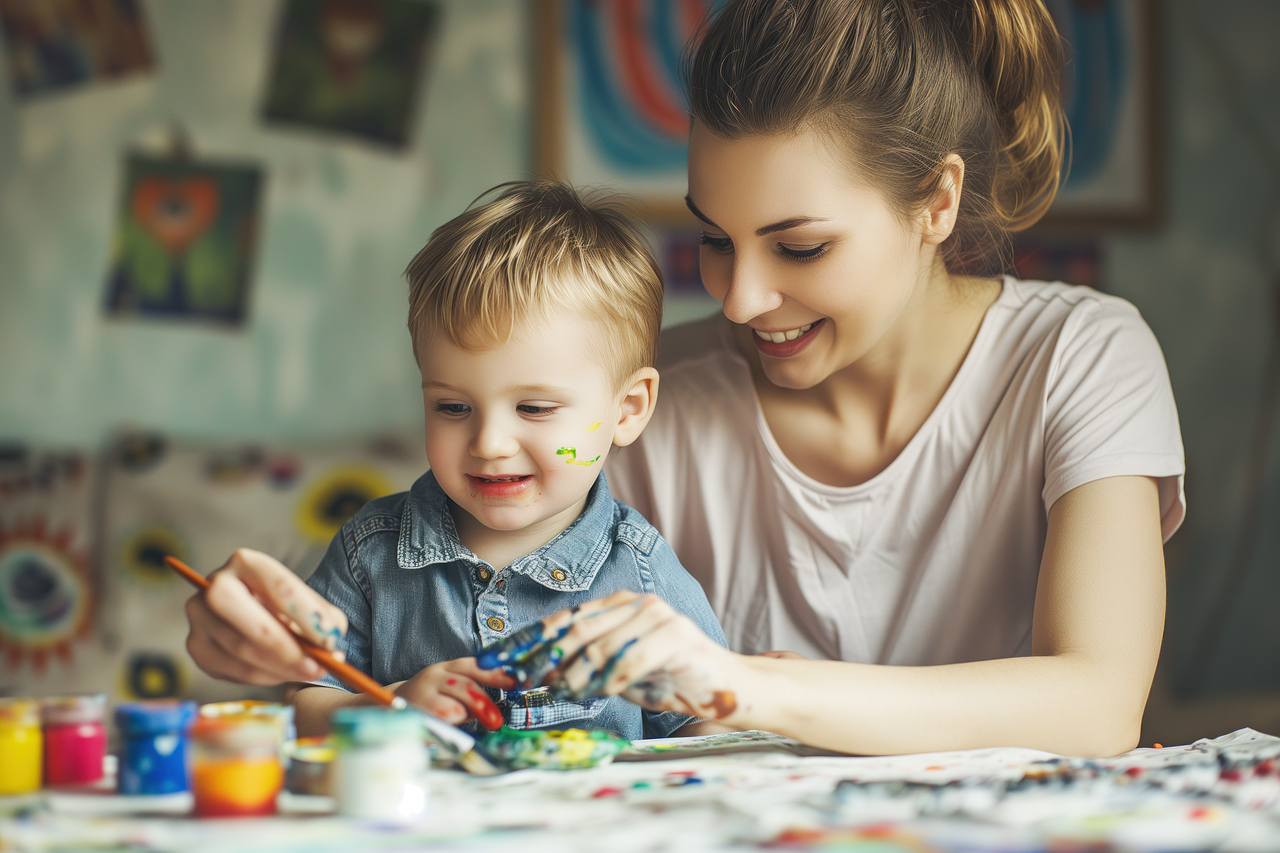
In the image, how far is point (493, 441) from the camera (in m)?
1.01

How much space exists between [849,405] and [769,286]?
0.30 metres

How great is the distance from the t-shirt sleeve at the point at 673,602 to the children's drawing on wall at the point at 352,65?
1.71 metres

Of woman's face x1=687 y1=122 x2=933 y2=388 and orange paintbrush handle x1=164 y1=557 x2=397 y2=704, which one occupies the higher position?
woman's face x1=687 y1=122 x2=933 y2=388

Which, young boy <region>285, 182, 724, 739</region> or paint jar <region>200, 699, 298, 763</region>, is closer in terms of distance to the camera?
paint jar <region>200, 699, 298, 763</region>

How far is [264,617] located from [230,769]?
171 mm

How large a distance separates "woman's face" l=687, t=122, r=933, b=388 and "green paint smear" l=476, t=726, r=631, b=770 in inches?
20.0

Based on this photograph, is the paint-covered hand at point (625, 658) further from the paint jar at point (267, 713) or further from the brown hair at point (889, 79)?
the brown hair at point (889, 79)

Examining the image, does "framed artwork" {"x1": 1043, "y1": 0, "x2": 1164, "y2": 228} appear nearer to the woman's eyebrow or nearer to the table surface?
the woman's eyebrow

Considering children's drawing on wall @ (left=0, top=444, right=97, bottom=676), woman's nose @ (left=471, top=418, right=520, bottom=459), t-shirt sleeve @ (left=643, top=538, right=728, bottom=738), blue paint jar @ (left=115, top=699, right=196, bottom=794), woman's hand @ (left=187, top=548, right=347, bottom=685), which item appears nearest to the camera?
blue paint jar @ (left=115, top=699, right=196, bottom=794)

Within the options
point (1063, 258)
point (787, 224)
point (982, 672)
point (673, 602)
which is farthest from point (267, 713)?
point (1063, 258)

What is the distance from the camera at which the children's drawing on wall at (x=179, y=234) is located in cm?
251

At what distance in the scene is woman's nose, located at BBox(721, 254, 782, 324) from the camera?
1.18m

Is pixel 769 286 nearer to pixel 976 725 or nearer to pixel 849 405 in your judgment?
pixel 849 405

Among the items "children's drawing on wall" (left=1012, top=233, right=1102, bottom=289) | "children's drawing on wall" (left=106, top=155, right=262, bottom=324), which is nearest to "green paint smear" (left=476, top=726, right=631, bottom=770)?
"children's drawing on wall" (left=106, top=155, right=262, bottom=324)
